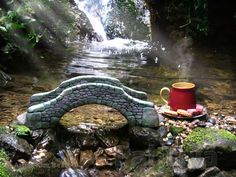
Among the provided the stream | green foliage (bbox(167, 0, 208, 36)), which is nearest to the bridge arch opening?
the stream

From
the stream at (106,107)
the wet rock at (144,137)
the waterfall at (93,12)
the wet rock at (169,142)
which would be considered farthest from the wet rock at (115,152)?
the waterfall at (93,12)

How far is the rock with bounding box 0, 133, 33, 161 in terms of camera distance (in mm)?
4895

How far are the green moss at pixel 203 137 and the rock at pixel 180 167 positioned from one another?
18 centimetres

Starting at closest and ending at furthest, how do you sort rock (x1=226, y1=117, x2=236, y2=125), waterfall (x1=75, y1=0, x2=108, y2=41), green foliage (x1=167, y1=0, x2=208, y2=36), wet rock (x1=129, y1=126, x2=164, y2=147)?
wet rock (x1=129, y1=126, x2=164, y2=147) < rock (x1=226, y1=117, x2=236, y2=125) < green foliage (x1=167, y1=0, x2=208, y2=36) < waterfall (x1=75, y1=0, x2=108, y2=41)

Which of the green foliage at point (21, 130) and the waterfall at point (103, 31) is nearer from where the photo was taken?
the green foliage at point (21, 130)

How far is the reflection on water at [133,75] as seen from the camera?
724cm

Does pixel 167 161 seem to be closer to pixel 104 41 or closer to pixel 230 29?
pixel 230 29

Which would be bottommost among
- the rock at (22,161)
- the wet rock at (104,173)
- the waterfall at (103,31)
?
the wet rock at (104,173)

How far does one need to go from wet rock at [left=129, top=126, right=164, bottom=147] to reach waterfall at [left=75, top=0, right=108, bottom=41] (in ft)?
31.9

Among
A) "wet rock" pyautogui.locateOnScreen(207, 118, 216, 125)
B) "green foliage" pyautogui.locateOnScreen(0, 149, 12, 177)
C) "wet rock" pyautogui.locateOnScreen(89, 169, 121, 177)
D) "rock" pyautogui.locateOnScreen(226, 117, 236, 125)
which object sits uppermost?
"wet rock" pyautogui.locateOnScreen(207, 118, 216, 125)

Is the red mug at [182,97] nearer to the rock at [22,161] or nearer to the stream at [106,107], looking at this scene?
the stream at [106,107]

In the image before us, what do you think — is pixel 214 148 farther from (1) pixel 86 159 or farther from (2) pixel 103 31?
(2) pixel 103 31

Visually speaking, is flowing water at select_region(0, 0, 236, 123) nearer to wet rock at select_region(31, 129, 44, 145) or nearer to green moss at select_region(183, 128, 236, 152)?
wet rock at select_region(31, 129, 44, 145)

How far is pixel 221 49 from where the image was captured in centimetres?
1153
